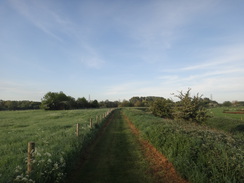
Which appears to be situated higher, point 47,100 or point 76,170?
point 47,100

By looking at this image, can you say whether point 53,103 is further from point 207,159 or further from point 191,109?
point 207,159

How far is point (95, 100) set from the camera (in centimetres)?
10288

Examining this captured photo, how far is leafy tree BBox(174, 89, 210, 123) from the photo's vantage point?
12.9m

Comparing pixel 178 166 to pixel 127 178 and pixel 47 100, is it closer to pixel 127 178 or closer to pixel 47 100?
pixel 127 178

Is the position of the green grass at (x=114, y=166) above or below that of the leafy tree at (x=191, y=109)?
below

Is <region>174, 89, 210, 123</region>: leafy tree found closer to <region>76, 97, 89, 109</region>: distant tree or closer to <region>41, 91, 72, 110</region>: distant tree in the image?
<region>41, 91, 72, 110</region>: distant tree

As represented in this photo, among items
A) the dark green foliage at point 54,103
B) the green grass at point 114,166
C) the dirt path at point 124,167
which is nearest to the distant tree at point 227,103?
the dark green foliage at point 54,103

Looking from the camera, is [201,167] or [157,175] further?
[157,175]

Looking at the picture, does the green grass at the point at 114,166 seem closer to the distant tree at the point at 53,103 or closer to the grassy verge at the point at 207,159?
the grassy verge at the point at 207,159

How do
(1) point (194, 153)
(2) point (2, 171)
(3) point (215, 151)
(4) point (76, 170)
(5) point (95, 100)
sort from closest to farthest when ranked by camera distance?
(2) point (2, 171) < (3) point (215, 151) < (1) point (194, 153) < (4) point (76, 170) < (5) point (95, 100)

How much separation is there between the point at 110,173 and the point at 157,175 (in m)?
1.79

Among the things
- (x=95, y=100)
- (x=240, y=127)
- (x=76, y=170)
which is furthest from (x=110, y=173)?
(x=95, y=100)

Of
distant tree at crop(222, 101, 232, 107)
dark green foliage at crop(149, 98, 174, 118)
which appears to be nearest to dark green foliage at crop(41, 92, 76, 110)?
dark green foliage at crop(149, 98, 174, 118)

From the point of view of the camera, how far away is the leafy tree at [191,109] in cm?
1288
